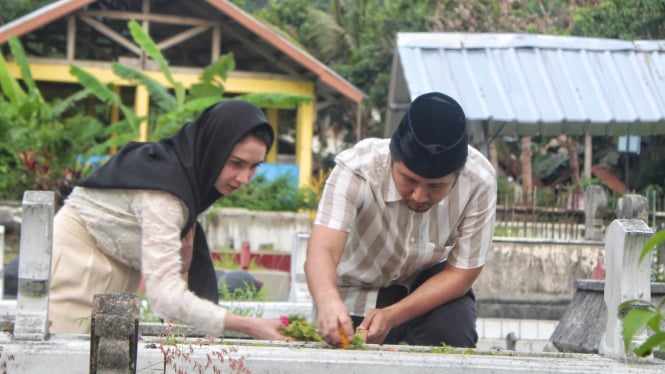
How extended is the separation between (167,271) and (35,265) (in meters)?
0.55

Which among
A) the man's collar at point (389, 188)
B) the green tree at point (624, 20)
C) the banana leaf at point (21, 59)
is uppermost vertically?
the green tree at point (624, 20)

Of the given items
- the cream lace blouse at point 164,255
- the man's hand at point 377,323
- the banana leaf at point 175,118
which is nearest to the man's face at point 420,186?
the man's hand at point 377,323

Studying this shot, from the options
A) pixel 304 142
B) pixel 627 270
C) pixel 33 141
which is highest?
pixel 304 142

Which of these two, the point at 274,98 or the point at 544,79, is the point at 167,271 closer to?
the point at 544,79

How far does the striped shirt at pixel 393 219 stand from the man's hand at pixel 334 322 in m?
0.35

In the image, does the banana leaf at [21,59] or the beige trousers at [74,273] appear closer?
the beige trousers at [74,273]

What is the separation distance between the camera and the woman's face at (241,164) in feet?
15.1

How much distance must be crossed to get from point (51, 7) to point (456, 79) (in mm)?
10343

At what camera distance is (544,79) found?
11.9 m

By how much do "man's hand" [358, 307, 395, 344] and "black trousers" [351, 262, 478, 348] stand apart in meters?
0.33

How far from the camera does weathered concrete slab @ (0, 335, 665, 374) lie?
389 cm

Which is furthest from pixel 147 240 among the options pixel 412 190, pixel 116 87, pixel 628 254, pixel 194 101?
pixel 116 87

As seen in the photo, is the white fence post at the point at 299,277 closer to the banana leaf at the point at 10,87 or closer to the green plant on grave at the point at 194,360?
the green plant on grave at the point at 194,360

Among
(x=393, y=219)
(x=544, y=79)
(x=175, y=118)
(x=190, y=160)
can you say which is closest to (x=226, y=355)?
(x=393, y=219)
